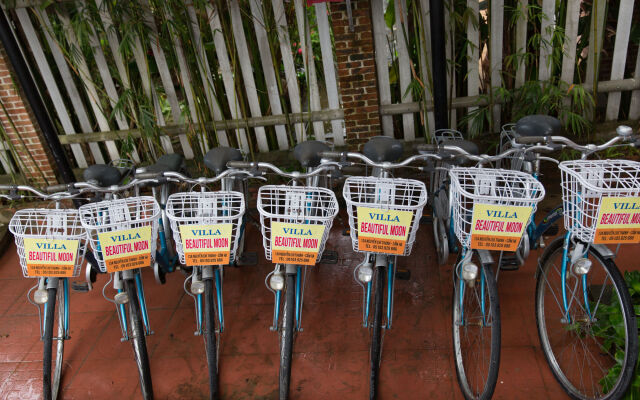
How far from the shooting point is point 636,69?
4.25m

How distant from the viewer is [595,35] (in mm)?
3979

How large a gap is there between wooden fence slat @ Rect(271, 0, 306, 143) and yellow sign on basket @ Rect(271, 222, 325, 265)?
2.26 meters

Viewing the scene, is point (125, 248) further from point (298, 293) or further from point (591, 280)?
point (591, 280)

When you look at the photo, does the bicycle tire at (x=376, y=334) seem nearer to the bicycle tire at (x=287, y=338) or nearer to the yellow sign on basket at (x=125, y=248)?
the bicycle tire at (x=287, y=338)

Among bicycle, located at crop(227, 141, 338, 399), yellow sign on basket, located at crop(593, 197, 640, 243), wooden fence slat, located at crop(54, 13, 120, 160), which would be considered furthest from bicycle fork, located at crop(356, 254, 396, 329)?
wooden fence slat, located at crop(54, 13, 120, 160)

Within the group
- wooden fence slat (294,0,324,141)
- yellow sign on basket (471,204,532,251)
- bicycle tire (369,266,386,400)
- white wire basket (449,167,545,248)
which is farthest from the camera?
wooden fence slat (294,0,324,141)

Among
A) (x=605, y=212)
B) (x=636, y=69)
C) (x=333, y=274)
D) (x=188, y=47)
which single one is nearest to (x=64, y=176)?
(x=188, y=47)

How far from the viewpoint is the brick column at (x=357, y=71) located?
409 centimetres

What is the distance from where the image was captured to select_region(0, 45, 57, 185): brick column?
4664mm

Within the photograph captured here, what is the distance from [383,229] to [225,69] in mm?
2710

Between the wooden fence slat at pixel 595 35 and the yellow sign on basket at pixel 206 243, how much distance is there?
3.41 metres

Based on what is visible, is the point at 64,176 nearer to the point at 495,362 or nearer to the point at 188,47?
the point at 188,47

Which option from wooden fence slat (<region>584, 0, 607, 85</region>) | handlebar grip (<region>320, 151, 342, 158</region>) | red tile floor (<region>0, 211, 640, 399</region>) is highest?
wooden fence slat (<region>584, 0, 607, 85</region>)

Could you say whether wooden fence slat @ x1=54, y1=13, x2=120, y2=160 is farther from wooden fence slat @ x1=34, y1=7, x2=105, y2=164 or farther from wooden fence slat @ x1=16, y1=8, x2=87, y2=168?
wooden fence slat @ x1=16, y1=8, x2=87, y2=168
